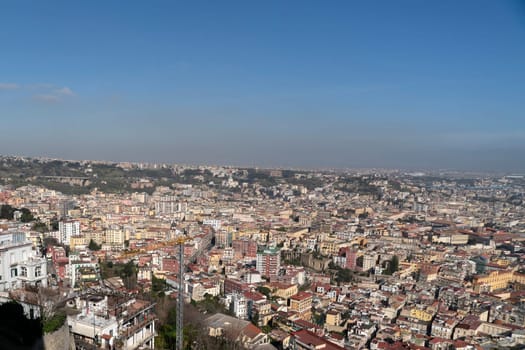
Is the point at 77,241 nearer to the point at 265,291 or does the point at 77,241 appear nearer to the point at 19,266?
the point at 265,291

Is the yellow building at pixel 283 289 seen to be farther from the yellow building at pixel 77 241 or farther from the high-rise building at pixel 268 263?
the yellow building at pixel 77 241

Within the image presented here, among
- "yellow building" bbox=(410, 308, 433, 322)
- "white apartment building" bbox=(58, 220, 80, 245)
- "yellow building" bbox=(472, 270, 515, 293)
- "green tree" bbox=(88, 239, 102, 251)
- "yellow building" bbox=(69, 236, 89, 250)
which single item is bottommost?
"yellow building" bbox=(472, 270, 515, 293)

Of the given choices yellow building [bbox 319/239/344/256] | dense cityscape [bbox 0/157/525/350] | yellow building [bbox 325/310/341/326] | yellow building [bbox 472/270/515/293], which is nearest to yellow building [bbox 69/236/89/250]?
dense cityscape [bbox 0/157/525/350]

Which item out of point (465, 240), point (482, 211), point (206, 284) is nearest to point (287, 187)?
point (482, 211)

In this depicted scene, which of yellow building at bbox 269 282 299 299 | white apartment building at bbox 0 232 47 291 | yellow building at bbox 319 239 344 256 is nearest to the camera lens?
white apartment building at bbox 0 232 47 291

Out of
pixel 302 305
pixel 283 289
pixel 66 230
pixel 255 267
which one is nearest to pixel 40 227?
pixel 66 230

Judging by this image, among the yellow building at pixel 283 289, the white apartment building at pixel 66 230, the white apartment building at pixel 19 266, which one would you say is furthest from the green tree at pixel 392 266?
the white apartment building at pixel 19 266

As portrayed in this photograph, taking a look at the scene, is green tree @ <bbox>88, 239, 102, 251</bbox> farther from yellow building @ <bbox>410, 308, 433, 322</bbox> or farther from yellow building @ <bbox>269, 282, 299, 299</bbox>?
yellow building @ <bbox>410, 308, 433, 322</bbox>
